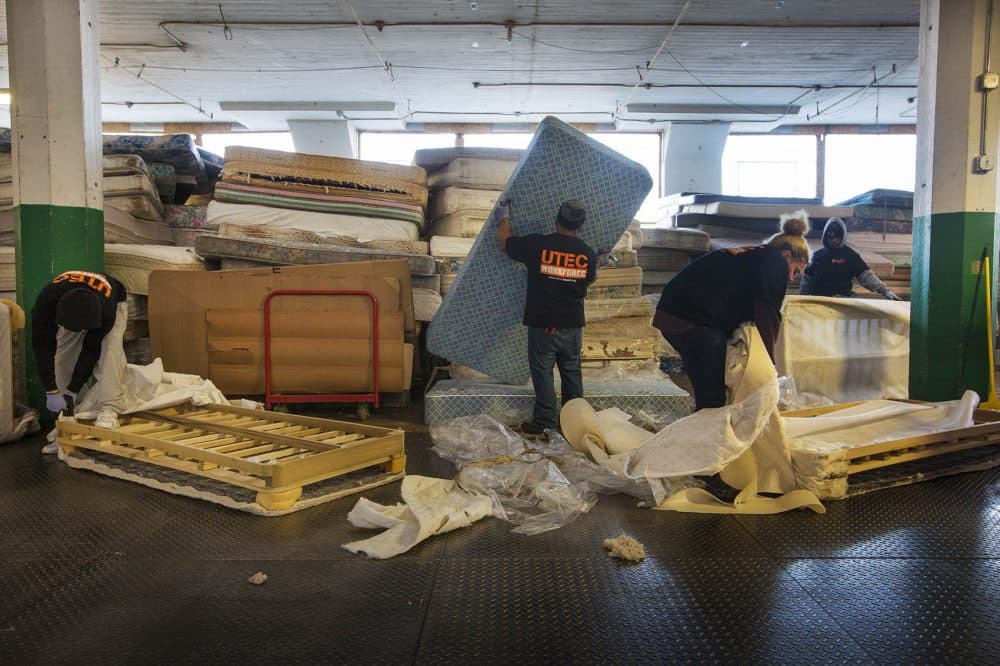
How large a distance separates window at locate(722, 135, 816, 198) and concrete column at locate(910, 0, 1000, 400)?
7388 mm

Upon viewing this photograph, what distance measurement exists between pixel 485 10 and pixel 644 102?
164 inches

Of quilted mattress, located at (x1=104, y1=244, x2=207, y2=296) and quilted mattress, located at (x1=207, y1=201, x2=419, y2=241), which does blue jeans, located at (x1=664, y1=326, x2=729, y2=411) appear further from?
quilted mattress, located at (x1=104, y1=244, x2=207, y2=296)

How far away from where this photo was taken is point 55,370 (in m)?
3.75

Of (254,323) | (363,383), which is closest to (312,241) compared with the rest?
(254,323)

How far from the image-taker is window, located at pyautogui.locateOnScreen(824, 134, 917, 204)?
1188 cm

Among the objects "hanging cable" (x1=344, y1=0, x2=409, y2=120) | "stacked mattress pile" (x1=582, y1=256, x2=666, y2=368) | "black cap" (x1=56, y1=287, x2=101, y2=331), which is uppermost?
"hanging cable" (x1=344, y1=0, x2=409, y2=120)

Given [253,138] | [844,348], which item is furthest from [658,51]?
[253,138]

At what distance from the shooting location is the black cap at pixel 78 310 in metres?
3.47

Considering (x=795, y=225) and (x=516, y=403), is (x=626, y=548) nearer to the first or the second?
(x=795, y=225)

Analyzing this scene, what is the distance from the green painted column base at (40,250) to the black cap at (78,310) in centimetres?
113

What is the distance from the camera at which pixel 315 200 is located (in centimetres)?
589

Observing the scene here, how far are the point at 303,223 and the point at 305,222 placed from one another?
21mm

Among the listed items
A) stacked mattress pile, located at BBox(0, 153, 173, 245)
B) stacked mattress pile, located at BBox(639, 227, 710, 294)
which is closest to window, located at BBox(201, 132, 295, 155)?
stacked mattress pile, located at BBox(0, 153, 173, 245)

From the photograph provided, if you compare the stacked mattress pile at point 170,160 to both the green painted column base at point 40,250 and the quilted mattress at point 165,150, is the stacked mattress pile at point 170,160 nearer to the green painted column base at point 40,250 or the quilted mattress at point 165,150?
the quilted mattress at point 165,150
